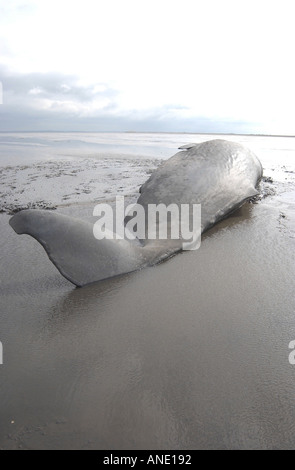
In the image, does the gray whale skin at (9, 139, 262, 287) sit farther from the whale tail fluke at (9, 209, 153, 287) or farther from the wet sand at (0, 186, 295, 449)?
the wet sand at (0, 186, 295, 449)

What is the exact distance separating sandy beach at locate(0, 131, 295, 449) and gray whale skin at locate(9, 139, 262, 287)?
201 mm

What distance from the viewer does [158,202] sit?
524 cm

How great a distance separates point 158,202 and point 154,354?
3007 millimetres

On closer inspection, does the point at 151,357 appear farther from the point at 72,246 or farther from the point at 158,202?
the point at 158,202

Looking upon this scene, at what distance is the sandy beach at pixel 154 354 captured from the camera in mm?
1962

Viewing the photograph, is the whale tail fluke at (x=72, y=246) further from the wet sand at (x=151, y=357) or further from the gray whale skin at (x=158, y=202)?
the wet sand at (x=151, y=357)

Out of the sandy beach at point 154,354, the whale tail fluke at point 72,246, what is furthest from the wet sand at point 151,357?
the whale tail fluke at point 72,246

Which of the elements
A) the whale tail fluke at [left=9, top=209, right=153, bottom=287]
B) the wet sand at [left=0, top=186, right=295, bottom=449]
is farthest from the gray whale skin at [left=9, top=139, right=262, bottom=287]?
the wet sand at [left=0, top=186, right=295, bottom=449]

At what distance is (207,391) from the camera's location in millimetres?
2242

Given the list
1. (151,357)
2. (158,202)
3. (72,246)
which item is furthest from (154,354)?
(158,202)

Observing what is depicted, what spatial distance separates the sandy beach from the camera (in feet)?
6.44

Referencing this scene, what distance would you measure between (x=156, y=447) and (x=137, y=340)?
0.91 metres
